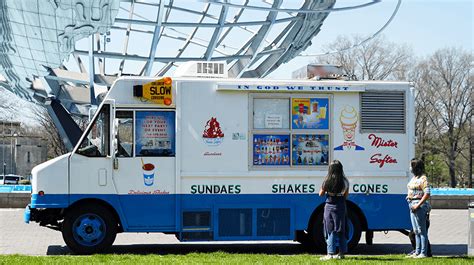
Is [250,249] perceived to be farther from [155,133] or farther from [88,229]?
[88,229]

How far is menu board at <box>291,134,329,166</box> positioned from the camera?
12.9 meters

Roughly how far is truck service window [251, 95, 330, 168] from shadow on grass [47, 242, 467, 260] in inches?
57.3

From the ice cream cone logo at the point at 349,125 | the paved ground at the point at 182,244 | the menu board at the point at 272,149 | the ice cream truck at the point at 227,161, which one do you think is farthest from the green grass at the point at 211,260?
the ice cream cone logo at the point at 349,125

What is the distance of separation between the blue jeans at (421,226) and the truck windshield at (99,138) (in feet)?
14.5

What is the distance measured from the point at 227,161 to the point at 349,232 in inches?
81.9

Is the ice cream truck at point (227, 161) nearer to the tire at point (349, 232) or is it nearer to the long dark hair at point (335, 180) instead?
the tire at point (349, 232)

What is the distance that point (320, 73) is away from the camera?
13.4 metres

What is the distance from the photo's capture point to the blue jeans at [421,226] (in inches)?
467

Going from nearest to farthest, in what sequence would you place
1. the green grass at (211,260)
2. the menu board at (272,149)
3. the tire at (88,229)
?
the green grass at (211,260)
the tire at (88,229)
the menu board at (272,149)

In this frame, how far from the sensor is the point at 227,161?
501 inches

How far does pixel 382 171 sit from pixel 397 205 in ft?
1.81

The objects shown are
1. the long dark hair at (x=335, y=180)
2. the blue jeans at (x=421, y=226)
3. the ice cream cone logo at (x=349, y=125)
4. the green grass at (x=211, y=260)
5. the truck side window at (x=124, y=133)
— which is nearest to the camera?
the green grass at (x=211, y=260)

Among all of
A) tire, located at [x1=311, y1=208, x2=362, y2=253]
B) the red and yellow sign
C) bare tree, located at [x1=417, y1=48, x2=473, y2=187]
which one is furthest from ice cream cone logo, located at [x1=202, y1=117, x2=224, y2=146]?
bare tree, located at [x1=417, y1=48, x2=473, y2=187]

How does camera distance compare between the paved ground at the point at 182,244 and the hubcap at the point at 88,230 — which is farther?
the paved ground at the point at 182,244
